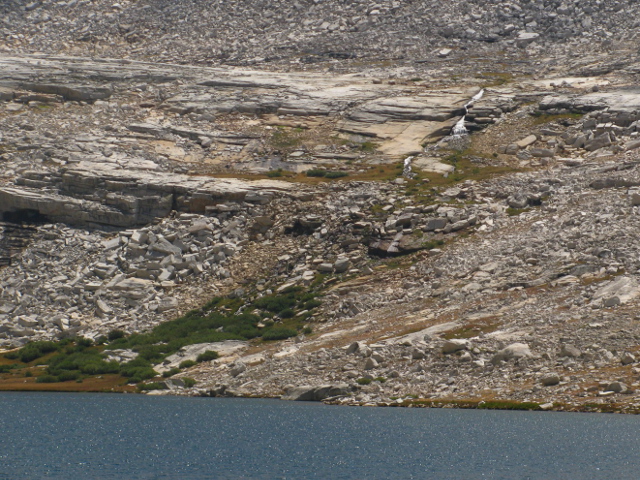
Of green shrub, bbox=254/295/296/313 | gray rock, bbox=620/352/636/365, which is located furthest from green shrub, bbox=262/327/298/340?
gray rock, bbox=620/352/636/365

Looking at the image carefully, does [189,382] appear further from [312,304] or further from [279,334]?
[312,304]

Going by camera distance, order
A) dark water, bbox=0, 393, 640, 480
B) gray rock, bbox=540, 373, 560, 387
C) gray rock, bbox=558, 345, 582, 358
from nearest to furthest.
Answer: dark water, bbox=0, 393, 640, 480 → gray rock, bbox=540, 373, 560, 387 → gray rock, bbox=558, 345, 582, 358

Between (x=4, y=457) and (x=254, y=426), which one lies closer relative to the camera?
(x=4, y=457)

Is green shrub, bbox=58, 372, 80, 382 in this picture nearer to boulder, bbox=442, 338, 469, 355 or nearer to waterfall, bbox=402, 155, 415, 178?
boulder, bbox=442, 338, 469, 355

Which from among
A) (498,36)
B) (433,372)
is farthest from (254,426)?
(498,36)

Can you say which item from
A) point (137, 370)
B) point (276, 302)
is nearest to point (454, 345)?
point (276, 302)

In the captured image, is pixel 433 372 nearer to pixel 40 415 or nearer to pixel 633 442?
pixel 633 442

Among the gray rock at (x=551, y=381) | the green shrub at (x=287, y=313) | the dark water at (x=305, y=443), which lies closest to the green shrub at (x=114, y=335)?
the green shrub at (x=287, y=313)

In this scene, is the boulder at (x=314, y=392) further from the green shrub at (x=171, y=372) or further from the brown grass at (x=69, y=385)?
the brown grass at (x=69, y=385)
